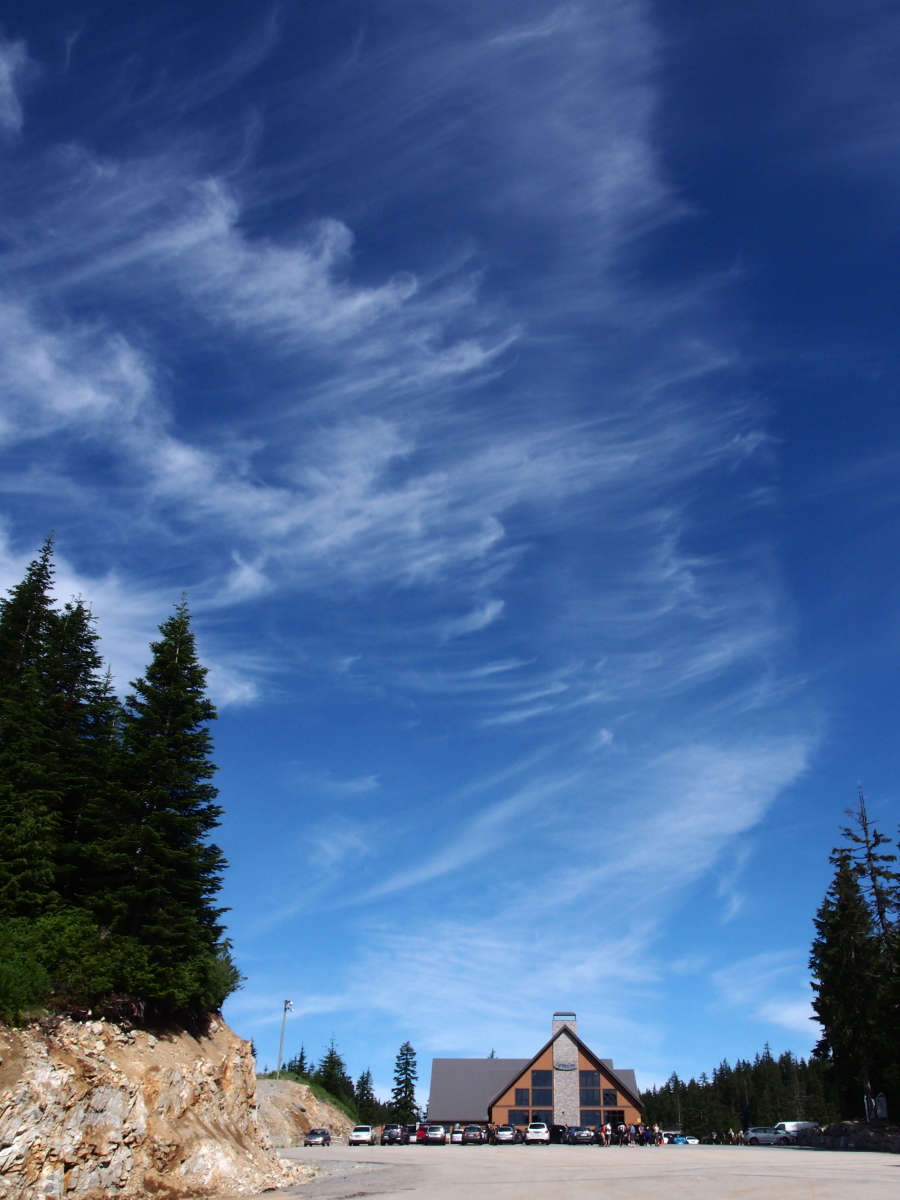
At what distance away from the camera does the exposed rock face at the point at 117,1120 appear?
2023 cm

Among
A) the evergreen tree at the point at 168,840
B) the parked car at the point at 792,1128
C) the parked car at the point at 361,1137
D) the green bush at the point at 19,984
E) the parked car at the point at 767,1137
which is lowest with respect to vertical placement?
the parked car at the point at 361,1137

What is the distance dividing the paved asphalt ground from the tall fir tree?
39.2 feet

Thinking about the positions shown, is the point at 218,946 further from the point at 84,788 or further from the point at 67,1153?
the point at 67,1153

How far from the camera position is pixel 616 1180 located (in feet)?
88.6

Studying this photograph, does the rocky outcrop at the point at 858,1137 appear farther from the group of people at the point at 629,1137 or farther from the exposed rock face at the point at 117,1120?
the exposed rock face at the point at 117,1120

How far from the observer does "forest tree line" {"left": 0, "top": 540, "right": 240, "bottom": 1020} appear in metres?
26.9

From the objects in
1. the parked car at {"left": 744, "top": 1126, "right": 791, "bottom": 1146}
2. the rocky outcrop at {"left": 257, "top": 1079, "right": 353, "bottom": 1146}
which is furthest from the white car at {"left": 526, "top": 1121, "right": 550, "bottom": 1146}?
the rocky outcrop at {"left": 257, "top": 1079, "right": 353, "bottom": 1146}

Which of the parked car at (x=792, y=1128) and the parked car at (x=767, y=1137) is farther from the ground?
→ the parked car at (x=792, y=1128)

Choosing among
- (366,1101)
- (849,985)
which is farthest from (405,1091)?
(849,985)

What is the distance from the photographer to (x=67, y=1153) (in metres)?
21.0

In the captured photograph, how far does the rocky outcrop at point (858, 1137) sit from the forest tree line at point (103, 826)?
34.3 m

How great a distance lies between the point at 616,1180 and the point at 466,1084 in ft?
257

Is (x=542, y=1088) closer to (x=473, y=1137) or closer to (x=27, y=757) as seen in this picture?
(x=473, y=1137)

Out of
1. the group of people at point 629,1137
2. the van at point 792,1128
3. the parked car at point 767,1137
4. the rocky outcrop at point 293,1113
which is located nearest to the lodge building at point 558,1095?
the group of people at point 629,1137
